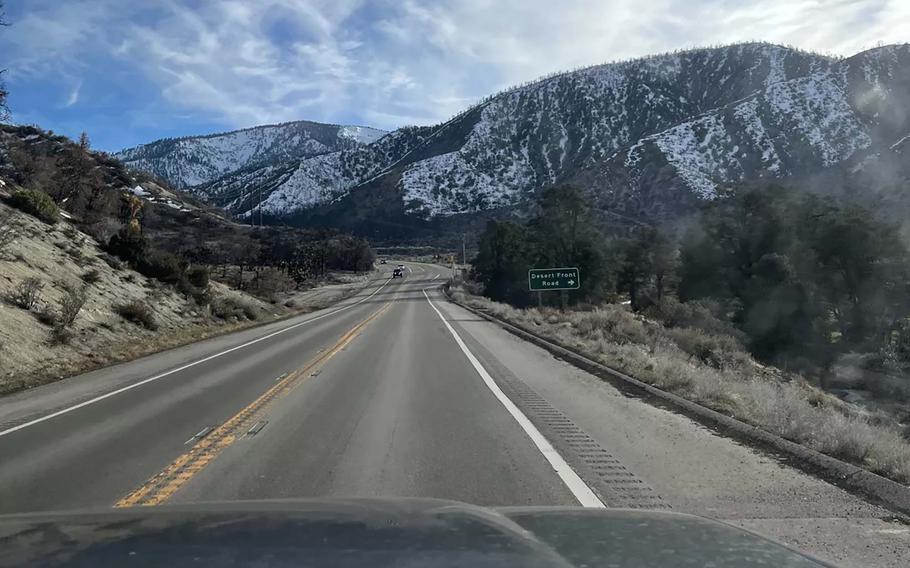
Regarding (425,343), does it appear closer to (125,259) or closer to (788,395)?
(788,395)

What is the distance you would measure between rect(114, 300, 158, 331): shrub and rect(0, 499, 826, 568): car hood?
806 inches

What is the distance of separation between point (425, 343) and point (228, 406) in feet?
38.0

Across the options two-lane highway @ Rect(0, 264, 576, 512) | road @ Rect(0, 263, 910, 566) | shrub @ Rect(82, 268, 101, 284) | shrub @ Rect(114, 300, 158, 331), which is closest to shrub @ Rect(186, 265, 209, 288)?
shrub @ Rect(82, 268, 101, 284)

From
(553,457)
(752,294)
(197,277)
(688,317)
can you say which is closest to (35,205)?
(197,277)

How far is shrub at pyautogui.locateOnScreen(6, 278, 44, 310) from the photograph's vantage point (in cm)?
1795

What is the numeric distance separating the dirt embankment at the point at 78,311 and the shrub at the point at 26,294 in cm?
2

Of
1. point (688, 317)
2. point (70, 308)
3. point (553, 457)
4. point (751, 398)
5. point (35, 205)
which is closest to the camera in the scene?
point (553, 457)

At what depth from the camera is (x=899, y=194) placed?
257 feet

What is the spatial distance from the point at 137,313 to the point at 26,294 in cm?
494

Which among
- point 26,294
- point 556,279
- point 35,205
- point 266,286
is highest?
point 35,205

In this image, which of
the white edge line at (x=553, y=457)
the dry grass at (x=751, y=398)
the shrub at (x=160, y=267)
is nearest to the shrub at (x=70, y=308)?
the shrub at (x=160, y=267)

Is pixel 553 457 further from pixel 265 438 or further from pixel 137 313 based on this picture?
pixel 137 313

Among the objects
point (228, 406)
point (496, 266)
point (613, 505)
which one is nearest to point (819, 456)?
point (613, 505)

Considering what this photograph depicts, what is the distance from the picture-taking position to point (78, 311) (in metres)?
19.5
